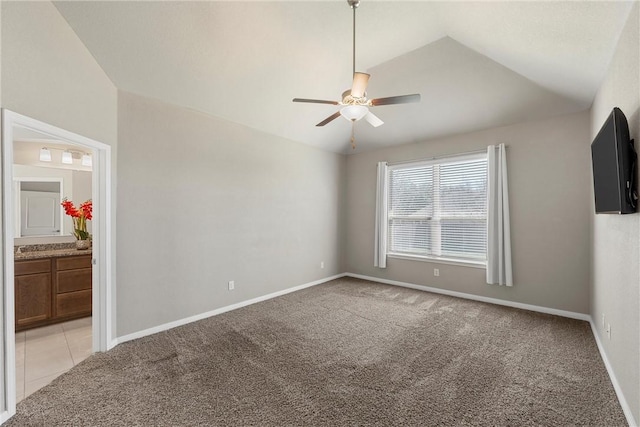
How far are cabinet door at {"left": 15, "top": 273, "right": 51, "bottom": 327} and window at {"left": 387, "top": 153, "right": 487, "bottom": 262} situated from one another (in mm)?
5165

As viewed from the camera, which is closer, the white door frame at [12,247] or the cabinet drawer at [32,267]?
the white door frame at [12,247]

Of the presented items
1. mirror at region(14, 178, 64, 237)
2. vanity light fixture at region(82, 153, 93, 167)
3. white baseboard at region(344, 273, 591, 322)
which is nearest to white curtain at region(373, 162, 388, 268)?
white baseboard at region(344, 273, 591, 322)

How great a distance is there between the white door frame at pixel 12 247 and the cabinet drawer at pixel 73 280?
117cm

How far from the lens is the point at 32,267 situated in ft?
10.6

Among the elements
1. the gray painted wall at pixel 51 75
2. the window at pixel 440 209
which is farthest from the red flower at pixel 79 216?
the window at pixel 440 209

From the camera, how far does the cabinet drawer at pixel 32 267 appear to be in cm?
316

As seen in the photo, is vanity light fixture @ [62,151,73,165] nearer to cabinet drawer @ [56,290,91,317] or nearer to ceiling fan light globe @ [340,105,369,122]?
cabinet drawer @ [56,290,91,317]

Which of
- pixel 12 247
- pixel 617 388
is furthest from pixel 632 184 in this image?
pixel 12 247

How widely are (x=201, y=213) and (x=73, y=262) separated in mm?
1729

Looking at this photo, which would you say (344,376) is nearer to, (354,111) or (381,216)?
(354,111)

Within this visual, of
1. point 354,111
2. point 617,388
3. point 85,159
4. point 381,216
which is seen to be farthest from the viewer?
point 381,216

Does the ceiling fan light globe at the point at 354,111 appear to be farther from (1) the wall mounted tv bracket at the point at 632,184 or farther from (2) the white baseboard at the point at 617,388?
(2) the white baseboard at the point at 617,388

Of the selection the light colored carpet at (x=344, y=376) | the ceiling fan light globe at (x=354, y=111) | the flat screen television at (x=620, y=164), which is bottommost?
the light colored carpet at (x=344, y=376)

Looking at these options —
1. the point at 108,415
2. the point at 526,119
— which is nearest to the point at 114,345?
the point at 108,415
